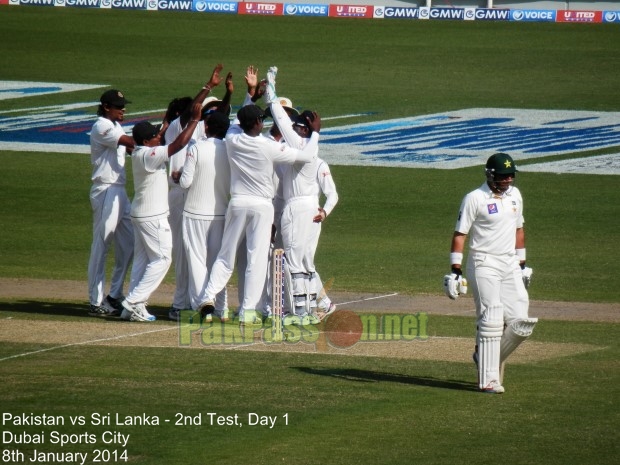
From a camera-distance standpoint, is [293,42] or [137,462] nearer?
[137,462]

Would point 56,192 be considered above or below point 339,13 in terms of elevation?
below

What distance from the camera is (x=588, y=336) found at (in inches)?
465

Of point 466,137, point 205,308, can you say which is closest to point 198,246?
point 205,308

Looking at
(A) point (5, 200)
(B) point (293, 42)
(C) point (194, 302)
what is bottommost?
(C) point (194, 302)

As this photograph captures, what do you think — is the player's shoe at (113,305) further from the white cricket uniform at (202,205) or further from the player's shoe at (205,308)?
the player's shoe at (205,308)

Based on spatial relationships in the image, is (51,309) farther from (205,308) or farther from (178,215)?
(205,308)

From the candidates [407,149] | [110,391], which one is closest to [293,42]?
[407,149]

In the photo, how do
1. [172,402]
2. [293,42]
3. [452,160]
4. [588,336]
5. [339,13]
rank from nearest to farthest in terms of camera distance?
[172,402], [588,336], [452,160], [293,42], [339,13]

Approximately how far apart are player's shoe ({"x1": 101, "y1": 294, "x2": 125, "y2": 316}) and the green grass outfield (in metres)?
0.33

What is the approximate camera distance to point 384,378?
9773 mm

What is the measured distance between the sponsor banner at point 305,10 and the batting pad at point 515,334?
3411 centimetres

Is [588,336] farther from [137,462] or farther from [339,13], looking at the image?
[339,13]

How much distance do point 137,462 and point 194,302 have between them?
4.38m

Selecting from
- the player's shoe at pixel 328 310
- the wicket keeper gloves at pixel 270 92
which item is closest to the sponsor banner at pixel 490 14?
the player's shoe at pixel 328 310
